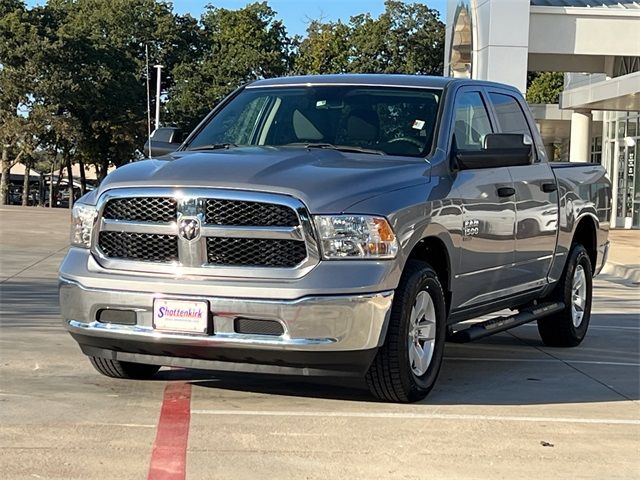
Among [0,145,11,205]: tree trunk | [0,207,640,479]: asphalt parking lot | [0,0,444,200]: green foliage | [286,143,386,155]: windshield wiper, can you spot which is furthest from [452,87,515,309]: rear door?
[0,145,11,205]: tree trunk

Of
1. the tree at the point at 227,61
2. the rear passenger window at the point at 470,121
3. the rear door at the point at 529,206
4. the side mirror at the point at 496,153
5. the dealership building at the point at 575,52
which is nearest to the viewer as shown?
the side mirror at the point at 496,153

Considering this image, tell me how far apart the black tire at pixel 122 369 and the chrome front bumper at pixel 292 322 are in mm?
853

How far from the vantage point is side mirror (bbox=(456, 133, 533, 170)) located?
274 inches

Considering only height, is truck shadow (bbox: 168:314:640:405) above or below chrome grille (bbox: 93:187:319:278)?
below

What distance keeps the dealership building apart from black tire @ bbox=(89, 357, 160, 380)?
1930 centimetres

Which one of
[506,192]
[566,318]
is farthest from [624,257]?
[506,192]

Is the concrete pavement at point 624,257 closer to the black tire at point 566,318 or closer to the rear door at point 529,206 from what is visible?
the black tire at point 566,318

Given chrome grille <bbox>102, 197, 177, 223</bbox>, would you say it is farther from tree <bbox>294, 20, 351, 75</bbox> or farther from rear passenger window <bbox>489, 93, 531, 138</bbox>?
tree <bbox>294, 20, 351, 75</bbox>

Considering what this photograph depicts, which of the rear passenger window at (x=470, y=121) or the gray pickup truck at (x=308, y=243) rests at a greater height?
the rear passenger window at (x=470, y=121)

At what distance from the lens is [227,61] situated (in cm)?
6688

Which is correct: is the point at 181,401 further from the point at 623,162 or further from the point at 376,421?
the point at 623,162

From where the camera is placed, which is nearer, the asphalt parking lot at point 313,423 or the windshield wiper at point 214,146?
the asphalt parking lot at point 313,423

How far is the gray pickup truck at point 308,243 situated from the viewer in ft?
19.0

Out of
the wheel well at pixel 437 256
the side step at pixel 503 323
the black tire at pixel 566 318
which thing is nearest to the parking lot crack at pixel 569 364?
the black tire at pixel 566 318
